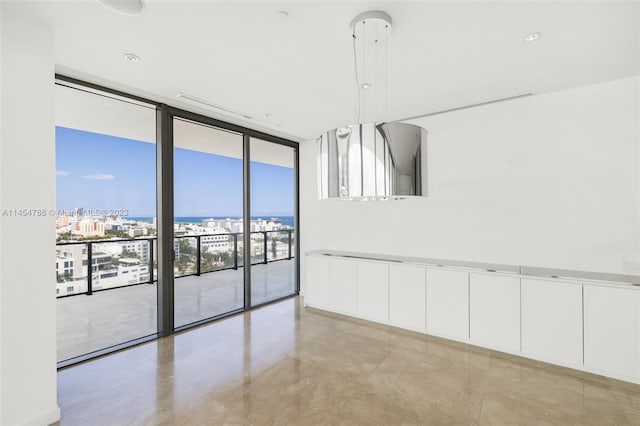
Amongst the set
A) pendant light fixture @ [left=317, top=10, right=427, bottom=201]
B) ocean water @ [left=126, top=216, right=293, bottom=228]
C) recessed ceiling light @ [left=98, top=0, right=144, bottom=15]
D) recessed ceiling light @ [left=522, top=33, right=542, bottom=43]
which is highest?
recessed ceiling light @ [left=98, top=0, right=144, bottom=15]

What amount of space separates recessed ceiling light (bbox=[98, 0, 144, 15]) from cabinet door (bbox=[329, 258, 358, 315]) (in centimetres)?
358

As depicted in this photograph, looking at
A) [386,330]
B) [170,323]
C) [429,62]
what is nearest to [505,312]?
[386,330]

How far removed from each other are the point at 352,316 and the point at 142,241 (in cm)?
388

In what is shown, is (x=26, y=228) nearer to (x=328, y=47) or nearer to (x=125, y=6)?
(x=125, y=6)

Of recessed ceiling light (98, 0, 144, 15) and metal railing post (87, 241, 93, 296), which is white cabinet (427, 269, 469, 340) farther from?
metal railing post (87, 241, 93, 296)

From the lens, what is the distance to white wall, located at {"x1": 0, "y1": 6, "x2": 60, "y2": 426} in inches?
74.9

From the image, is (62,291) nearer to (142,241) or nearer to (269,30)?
(142,241)

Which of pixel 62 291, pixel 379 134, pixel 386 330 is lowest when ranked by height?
pixel 386 330

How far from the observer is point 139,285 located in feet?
18.6

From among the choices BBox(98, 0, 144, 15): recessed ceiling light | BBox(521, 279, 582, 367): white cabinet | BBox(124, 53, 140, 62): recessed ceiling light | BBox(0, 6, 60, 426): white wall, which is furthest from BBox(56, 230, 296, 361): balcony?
BBox(521, 279, 582, 367): white cabinet

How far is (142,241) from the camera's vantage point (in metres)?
5.16

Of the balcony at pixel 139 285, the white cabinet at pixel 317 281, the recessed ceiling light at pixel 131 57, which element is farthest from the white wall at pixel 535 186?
the recessed ceiling light at pixel 131 57

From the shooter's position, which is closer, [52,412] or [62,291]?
[52,412]

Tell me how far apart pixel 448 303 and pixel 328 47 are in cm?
306
